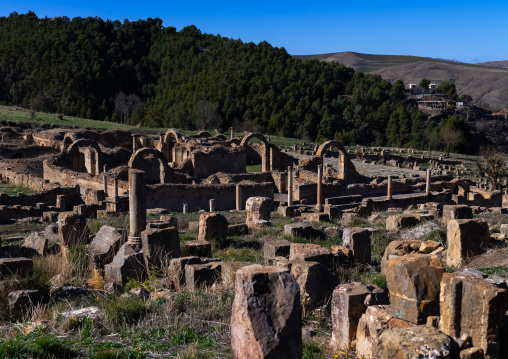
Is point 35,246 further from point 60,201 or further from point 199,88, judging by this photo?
point 199,88

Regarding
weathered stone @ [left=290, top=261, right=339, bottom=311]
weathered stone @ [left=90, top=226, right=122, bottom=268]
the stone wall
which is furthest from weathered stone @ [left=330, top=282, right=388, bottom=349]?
the stone wall

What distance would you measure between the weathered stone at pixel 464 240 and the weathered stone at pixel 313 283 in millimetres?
3114

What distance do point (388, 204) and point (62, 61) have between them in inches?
2475

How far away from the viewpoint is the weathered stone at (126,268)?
852cm

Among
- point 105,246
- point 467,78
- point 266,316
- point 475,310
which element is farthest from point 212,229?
point 467,78

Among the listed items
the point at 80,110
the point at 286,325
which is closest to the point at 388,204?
the point at 286,325

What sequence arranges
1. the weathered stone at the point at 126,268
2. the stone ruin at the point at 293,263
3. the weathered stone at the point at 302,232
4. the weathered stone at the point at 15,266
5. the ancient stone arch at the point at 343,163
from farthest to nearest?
the ancient stone arch at the point at 343,163, the weathered stone at the point at 302,232, the weathered stone at the point at 126,268, the weathered stone at the point at 15,266, the stone ruin at the point at 293,263

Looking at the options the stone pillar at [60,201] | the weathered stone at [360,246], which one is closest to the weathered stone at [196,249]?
the weathered stone at [360,246]

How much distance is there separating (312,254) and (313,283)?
1.82 m

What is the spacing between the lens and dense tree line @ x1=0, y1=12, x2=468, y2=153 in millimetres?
64375

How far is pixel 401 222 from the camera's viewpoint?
1288cm

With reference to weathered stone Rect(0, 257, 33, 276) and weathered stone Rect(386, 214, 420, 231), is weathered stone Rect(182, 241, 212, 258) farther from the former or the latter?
weathered stone Rect(386, 214, 420, 231)

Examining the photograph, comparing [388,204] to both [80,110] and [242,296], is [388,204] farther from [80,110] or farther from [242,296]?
[80,110]

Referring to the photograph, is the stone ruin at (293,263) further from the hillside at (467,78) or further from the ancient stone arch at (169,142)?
the hillside at (467,78)
